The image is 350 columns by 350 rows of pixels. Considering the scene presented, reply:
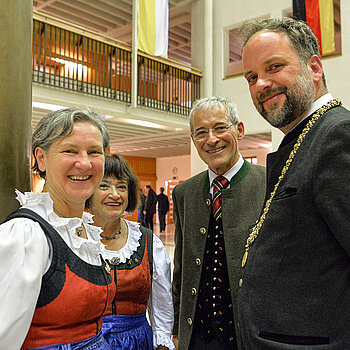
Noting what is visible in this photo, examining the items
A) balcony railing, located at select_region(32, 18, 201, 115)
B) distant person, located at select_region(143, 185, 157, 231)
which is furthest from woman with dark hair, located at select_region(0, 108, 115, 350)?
distant person, located at select_region(143, 185, 157, 231)

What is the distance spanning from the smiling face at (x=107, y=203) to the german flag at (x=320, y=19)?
7.41m

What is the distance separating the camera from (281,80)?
1.30 m

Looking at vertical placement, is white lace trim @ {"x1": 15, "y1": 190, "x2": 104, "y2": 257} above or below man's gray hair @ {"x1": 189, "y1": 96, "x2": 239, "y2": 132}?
below

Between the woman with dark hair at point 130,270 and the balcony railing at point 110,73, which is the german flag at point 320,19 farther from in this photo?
the woman with dark hair at point 130,270

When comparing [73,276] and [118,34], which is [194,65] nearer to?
[118,34]

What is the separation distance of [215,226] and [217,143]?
42 centimetres

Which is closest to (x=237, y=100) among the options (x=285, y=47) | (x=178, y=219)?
(x=178, y=219)

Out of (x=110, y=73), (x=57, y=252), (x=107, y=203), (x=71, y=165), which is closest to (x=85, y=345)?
(x=57, y=252)

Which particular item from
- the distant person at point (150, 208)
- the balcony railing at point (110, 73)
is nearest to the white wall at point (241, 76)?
the balcony railing at point (110, 73)

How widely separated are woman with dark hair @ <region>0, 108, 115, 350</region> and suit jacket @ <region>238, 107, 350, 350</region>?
0.53 m

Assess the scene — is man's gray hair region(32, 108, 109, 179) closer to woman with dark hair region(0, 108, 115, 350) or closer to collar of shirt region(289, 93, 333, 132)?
woman with dark hair region(0, 108, 115, 350)

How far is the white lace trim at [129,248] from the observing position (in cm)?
206

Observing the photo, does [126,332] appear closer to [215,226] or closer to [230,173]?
[215,226]

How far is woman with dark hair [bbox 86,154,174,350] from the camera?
6.55 feet
